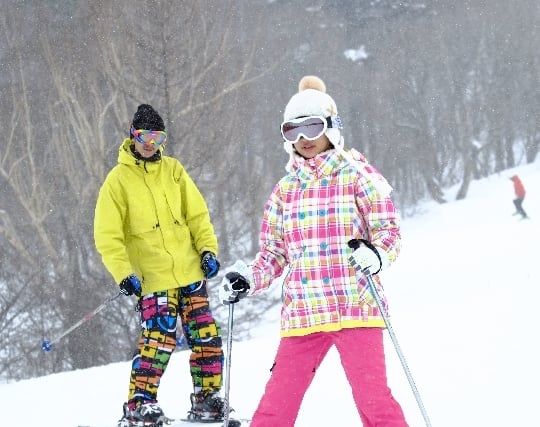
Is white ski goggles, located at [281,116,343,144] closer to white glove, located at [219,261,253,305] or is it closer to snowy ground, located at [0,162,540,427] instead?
white glove, located at [219,261,253,305]

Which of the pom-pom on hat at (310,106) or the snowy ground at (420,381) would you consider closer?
the pom-pom on hat at (310,106)

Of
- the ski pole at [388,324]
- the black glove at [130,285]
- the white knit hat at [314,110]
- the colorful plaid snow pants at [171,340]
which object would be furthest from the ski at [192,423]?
the white knit hat at [314,110]

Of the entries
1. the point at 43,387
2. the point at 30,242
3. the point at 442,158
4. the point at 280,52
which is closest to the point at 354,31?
the point at 442,158

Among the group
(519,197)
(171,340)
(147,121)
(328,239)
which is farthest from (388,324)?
→ (519,197)

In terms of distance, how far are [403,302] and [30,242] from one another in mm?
9308

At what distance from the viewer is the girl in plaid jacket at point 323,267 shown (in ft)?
9.99

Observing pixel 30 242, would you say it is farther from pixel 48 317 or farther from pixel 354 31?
pixel 354 31

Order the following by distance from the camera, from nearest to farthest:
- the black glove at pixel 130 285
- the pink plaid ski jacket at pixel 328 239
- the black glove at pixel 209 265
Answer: the pink plaid ski jacket at pixel 328 239, the black glove at pixel 130 285, the black glove at pixel 209 265

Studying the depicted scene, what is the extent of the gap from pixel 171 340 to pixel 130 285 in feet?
1.31

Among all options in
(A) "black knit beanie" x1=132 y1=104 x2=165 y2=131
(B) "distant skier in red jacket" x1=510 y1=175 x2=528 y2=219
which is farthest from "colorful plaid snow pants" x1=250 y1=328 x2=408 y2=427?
(B) "distant skier in red jacket" x1=510 y1=175 x2=528 y2=219

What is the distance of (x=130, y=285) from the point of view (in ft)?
13.6

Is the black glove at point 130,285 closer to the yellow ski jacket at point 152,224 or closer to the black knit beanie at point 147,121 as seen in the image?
the yellow ski jacket at point 152,224

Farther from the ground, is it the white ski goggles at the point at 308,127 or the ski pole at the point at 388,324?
the white ski goggles at the point at 308,127

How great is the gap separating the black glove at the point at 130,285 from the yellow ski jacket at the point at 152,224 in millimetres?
110
